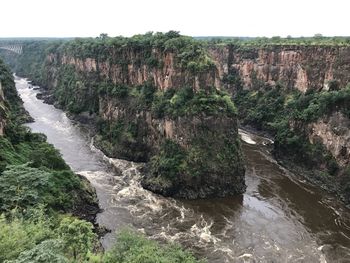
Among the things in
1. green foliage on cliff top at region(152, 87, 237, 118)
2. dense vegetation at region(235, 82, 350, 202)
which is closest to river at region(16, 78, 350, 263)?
dense vegetation at region(235, 82, 350, 202)

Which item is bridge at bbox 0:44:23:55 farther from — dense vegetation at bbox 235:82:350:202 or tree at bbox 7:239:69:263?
tree at bbox 7:239:69:263

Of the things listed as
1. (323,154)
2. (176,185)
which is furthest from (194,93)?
(323,154)

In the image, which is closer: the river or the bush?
the bush

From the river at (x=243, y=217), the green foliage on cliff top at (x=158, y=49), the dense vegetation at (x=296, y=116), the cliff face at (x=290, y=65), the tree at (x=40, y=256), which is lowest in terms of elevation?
the river at (x=243, y=217)

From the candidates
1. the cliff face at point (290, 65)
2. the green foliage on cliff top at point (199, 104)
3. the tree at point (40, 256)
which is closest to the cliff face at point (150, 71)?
the green foliage on cliff top at point (199, 104)

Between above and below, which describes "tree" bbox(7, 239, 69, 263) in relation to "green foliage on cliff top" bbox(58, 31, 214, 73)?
below

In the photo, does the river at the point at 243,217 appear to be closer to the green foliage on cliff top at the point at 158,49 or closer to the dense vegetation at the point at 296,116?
the dense vegetation at the point at 296,116

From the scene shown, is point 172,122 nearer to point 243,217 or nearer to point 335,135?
point 243,217
